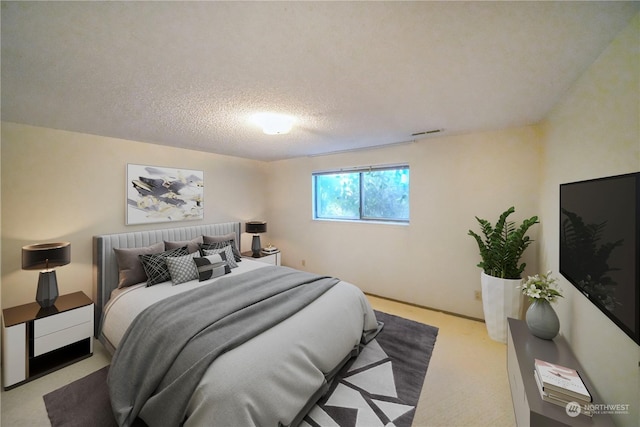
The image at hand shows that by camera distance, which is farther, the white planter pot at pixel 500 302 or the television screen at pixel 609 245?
the white planter pot at pixel 500 302

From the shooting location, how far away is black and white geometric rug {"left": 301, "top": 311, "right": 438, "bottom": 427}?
5.17 feet

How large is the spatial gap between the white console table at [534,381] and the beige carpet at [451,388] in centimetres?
18

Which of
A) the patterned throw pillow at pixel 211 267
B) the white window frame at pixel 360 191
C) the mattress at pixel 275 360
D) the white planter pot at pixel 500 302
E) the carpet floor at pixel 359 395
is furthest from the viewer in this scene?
the white window frame at pixel 360 191

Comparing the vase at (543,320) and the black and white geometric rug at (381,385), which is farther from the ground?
the vase at (543,320)

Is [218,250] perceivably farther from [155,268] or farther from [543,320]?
[543,320]

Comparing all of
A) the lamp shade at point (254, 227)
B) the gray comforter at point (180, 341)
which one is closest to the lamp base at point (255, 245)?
the lamp shade at point (254, 227)

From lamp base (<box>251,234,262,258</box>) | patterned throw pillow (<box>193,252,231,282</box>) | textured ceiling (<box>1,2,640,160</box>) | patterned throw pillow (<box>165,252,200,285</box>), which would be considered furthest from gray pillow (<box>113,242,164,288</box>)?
lamp base (<box>251,234,262,258</box>)

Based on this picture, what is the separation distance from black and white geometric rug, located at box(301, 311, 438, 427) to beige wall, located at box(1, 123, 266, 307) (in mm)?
2932

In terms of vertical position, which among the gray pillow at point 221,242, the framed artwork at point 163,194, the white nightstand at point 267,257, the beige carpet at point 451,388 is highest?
the framed artwork at point 163,194

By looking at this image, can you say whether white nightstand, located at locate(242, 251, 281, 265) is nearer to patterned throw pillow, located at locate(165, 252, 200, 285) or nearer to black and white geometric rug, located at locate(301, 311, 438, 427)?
patterned throw pillow, located at locate(165, 252, 200, 285)

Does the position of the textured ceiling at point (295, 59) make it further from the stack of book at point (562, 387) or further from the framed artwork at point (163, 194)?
the stack of book at point (562, 387)

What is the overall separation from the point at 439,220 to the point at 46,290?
13.9 feet

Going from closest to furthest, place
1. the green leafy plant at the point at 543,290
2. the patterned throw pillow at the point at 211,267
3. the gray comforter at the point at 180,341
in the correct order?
the gray comforter at the point at 180,341 < the green leafy plant at the point at 543,290 < the patterned throw pillow at the point at 211,267

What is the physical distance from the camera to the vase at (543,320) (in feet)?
5.43
